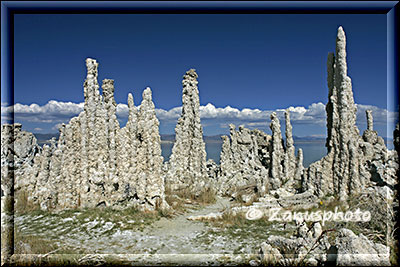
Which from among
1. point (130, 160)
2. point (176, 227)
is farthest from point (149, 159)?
point (176, 227)

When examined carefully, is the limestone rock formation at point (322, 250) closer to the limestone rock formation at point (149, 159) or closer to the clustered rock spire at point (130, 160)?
the clustered rock spire at point (130, 160)

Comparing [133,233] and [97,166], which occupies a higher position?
[97,166]

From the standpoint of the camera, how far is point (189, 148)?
14.3 metres

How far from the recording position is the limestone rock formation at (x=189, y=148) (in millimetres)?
13586

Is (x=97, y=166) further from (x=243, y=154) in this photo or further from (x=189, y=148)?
(x=243, y=154)

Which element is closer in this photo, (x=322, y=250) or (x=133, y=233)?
(x=322, y=250)

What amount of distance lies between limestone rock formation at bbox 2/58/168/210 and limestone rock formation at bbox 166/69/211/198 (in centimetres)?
340

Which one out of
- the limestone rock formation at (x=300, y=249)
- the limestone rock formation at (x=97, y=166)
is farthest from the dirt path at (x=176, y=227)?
the limestone rock formation at (x=300, y=249)

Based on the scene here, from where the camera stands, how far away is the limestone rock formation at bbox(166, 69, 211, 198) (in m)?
13.6

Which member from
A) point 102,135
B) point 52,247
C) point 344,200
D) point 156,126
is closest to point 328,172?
point 344,200

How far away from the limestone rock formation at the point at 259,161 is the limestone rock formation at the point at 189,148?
1.46 m

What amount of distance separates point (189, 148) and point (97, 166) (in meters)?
5.15

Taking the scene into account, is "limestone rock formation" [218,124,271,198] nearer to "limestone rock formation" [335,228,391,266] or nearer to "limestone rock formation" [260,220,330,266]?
"limestone rock formation" [260,220,330,266]

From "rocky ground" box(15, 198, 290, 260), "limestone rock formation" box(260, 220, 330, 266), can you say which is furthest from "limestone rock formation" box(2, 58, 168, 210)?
"limestone rock formation" box(260, 220, 330, 266)
